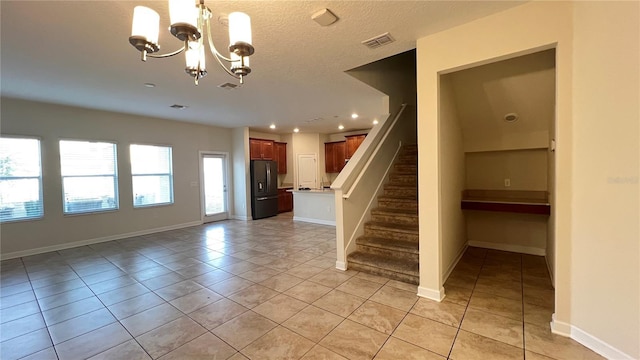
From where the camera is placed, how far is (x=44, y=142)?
15.3 ft

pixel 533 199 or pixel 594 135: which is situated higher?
pixel 594 135

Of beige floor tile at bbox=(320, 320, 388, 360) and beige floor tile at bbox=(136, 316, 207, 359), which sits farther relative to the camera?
beige floor tile at bbox=(136, 316, 207, 359)

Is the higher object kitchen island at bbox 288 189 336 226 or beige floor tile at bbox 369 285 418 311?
kitchen island at bbox 288 189 336 226

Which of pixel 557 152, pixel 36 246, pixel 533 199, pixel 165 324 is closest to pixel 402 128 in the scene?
pixel 533 199

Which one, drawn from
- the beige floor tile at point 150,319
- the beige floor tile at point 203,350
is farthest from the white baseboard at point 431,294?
the beige floor tile at point 150,319

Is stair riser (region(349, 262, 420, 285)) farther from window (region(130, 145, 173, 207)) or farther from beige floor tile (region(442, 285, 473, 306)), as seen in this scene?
window (region(130, 145, 173, 207))

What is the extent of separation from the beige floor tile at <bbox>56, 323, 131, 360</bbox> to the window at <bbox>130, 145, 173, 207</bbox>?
4.30 metres

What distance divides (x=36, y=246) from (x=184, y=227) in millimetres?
2560

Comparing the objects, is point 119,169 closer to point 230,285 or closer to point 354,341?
point 230,285

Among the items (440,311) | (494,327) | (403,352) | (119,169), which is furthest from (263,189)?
(494,327)

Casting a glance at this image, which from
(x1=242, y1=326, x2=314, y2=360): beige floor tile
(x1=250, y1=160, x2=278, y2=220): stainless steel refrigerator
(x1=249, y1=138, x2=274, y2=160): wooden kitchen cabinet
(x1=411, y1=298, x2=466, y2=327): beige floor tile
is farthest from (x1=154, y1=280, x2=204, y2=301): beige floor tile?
(x1=249, y1=138, x2=274, y2=160): wooden kitchen cabinet

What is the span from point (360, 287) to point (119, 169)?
220 inches

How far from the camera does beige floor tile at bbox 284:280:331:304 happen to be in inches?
108

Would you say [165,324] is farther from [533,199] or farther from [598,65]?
[533,199]
